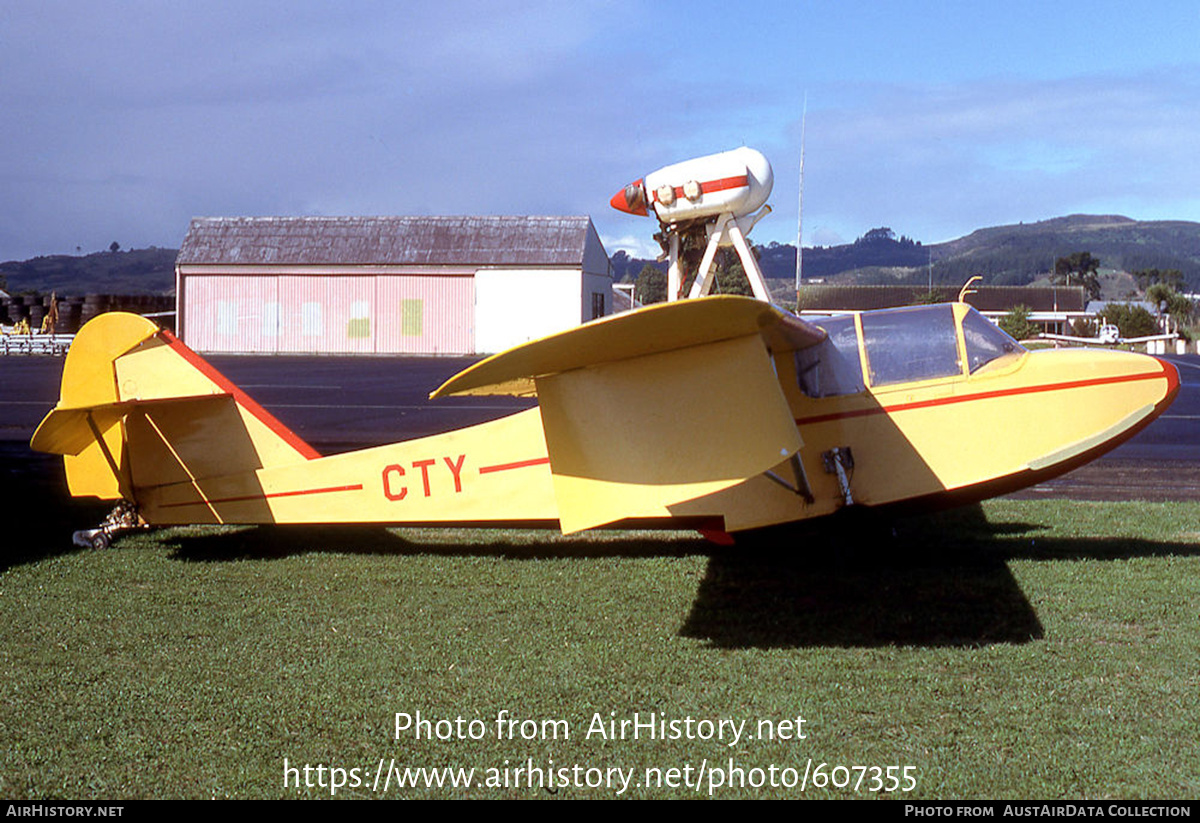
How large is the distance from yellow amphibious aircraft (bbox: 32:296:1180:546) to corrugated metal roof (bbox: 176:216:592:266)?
4158 cm

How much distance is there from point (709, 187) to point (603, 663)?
11.9 feet

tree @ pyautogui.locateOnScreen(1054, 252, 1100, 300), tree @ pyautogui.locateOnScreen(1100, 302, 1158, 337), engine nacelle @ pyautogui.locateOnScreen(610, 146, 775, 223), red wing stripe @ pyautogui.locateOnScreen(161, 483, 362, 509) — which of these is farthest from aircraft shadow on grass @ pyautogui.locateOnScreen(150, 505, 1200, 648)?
tree @ pyautogui.locateOnScreen(1054, 252, 1100, 300)

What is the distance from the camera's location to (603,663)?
598cm

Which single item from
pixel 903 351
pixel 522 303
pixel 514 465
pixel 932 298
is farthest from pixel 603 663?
pixel 932 298

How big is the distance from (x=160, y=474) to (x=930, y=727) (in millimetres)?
6463

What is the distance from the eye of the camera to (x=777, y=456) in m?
5.66

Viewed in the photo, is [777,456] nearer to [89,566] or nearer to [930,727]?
[930,727]

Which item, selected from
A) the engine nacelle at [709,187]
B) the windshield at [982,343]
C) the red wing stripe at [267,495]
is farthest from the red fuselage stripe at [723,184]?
the red wing stripe at [267,495]

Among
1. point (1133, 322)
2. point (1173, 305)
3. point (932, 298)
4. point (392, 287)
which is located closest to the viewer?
point (392, 287)

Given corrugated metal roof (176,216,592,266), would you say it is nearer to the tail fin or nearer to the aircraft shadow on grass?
the aircraft shadow on grass

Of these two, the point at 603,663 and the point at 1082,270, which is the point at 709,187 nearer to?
the point at 603,663
